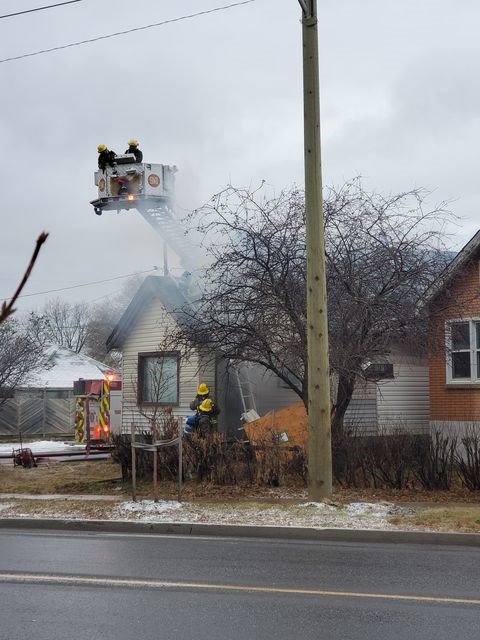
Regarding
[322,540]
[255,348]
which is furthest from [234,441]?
[322,540]

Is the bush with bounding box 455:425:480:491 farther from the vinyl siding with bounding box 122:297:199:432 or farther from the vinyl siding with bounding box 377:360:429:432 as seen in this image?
the vinyl siding with bounding box 122:297:199:432

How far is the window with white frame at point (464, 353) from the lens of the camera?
18.3 meters

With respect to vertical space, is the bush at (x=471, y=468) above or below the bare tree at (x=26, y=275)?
Result: below

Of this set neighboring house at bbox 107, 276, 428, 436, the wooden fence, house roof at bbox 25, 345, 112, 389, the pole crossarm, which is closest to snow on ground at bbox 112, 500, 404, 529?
the pole crossarm

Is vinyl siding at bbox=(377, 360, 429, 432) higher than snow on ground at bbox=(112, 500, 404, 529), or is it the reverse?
vinyl siding at bbox=(377, 360, 429, 432)

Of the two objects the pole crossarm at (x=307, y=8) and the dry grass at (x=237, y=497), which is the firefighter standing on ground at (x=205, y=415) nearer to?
the dry grass at (x=237, y=497)

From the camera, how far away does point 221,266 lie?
15.5m

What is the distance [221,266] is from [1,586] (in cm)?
905

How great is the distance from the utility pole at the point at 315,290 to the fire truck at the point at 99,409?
511 inches

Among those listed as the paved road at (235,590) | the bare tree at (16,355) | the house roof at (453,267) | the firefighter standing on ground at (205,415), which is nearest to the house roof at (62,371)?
the bare tree at (16,355)

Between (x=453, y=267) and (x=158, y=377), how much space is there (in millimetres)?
9132

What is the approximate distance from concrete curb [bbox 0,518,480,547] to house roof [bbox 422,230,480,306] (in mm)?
6457

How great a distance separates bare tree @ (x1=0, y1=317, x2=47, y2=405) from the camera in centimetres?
2927

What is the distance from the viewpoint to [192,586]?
7.26 m
